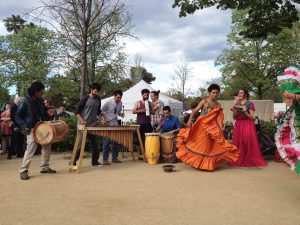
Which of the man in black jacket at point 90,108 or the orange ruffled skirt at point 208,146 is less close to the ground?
the man in black jacket at point 90,108

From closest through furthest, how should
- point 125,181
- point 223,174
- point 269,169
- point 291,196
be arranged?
1. point 291,196
2. point 125,181
3. point 223,174
4. point 269,169

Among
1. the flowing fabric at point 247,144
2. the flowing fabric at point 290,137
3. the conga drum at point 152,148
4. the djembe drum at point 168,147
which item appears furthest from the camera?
the djembe drum at point 168,147

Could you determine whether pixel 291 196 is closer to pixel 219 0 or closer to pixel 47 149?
pixel 47 149

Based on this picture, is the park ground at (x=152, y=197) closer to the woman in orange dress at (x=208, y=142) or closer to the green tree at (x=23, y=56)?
the woman in orange dress at (x=208, y=142)

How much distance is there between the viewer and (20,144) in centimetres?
1136

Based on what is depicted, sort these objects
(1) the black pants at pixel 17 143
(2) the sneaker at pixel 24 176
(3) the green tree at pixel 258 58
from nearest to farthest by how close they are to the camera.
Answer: (2) the sneaker at pixel 24 176 < (1) the black pants at pixel 17 143 < (3) the green tree at pixel 258 58

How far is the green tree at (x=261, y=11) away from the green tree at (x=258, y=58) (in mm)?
19138

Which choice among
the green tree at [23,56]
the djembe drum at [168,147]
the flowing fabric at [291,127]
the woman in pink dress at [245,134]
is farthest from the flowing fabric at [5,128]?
the green tree at [23,56]

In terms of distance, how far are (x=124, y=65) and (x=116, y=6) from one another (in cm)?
534

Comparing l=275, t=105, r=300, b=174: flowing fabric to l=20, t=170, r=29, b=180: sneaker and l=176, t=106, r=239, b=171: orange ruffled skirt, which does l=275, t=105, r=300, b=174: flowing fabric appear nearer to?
l=176, t=106, r=239, b=171: orange ruffled skirt

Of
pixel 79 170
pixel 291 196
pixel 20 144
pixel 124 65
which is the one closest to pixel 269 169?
pixel 291 196

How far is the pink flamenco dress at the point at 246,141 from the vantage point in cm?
886

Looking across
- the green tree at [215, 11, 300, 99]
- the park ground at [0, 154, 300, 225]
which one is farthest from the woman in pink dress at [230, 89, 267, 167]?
the green tree at [215, 11, 300, 99]

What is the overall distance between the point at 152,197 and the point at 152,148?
3845 mm
